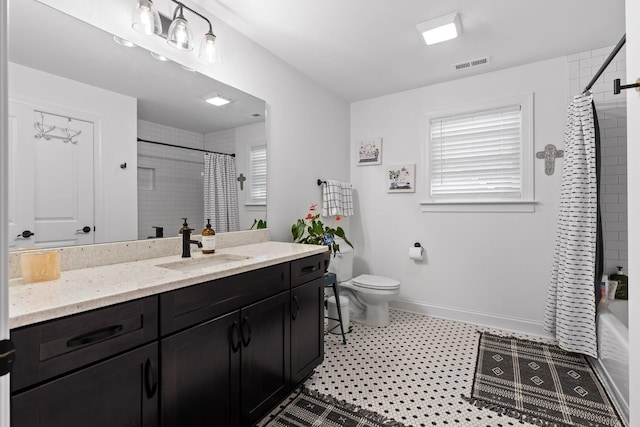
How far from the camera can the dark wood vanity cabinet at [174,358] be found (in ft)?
2.92

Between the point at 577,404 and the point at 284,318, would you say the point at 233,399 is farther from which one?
the point at 577,404

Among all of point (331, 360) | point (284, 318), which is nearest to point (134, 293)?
point (284, 318)

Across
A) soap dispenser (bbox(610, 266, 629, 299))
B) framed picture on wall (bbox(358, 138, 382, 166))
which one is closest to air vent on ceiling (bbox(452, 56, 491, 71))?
framed picture on wall (bbox(358, 138, 382, 166))

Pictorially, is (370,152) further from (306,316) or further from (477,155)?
(306,316)

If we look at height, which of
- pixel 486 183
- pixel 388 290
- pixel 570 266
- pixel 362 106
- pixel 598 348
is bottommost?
pixel 598 348

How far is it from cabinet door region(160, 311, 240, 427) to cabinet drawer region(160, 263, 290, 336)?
0.04 m

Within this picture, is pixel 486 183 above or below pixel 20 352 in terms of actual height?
above

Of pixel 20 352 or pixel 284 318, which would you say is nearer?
pixel 20 352

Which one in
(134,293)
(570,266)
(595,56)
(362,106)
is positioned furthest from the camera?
(362,106)

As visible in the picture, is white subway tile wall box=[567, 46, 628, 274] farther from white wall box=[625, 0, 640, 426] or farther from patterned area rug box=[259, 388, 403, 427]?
patterned area rug box=[259, 388, 403, 427]

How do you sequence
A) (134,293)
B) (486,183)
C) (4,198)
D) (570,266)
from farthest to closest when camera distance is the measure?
(486,183) → (570,266) → (134,293) → (4,198)

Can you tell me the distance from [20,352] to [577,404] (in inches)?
102

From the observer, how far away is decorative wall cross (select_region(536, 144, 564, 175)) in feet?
9.02

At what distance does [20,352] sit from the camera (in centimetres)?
83
